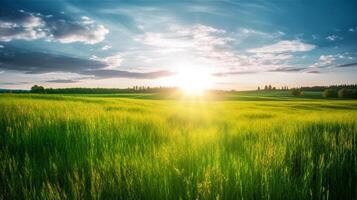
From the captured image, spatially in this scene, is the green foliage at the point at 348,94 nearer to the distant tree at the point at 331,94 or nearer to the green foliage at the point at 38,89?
the distant tree at the point at 331,94

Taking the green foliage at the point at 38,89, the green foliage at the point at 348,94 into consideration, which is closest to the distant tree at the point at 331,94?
the green foliage at the point at 348,94

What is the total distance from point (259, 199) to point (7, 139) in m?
4.65

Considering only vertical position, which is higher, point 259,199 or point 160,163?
point 160,163

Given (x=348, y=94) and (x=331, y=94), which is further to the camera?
(x=331, y=94)

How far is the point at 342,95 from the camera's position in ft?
220

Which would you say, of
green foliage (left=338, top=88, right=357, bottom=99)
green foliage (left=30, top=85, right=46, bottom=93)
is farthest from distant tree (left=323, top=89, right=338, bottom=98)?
green foliage (left=30, top=85, right=46, bottom=93)

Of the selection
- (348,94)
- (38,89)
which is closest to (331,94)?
(348,94)

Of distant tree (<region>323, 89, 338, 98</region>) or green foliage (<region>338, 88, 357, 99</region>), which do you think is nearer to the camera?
green foliage (<region>338, 88, 357, 99</region>)

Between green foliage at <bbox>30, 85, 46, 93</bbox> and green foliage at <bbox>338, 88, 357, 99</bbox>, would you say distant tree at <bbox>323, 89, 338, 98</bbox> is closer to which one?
green foliage at <bbox>338, 88, 357, 99</bbox>

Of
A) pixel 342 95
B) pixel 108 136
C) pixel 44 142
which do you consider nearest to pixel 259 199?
pixel 108 136

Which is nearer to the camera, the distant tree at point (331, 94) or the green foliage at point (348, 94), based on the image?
the green foliage at point (348, 94)

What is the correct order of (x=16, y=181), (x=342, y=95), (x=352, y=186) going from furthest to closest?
(x=342, y=95) → (x=352, y=186) → (x=16, y=181)

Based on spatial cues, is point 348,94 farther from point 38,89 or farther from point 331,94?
point 38,89

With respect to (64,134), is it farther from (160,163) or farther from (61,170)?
(160,163)
